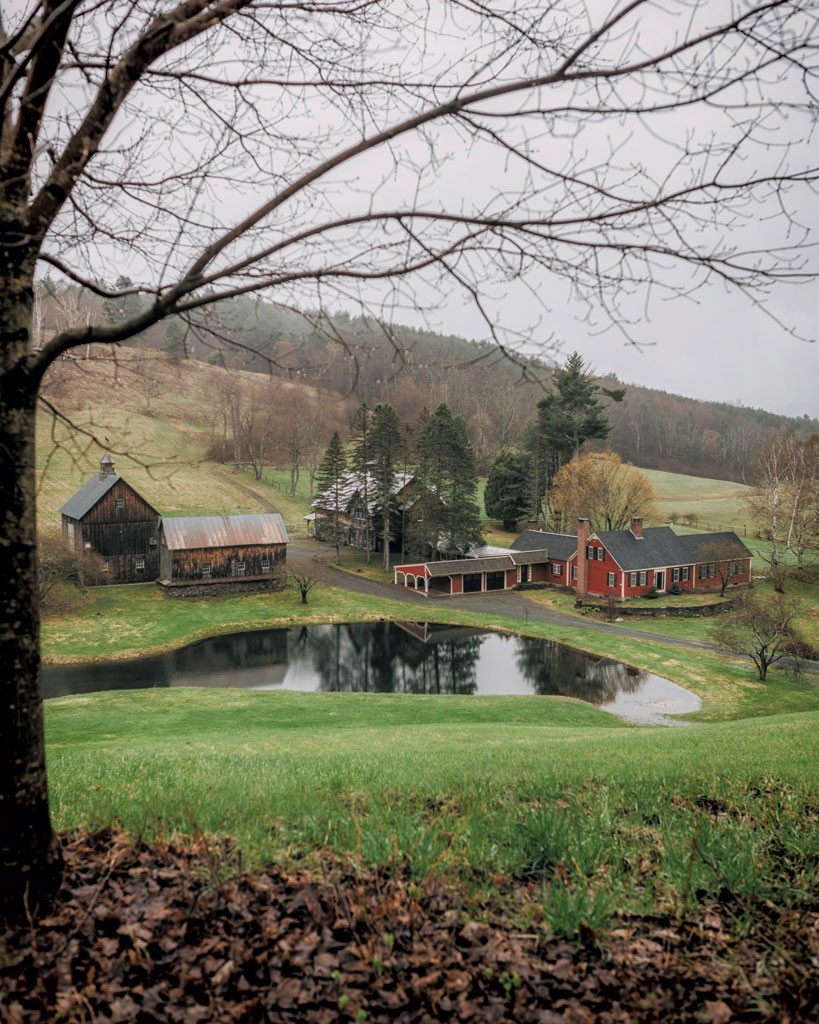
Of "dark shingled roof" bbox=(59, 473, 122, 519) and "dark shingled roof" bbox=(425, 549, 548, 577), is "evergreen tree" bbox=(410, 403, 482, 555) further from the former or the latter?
"dark shingled roof" bbox=(59, 473, 122, 519)

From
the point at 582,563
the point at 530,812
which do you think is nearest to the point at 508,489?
the point at 582,563

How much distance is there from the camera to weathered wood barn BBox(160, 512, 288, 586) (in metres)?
41.6

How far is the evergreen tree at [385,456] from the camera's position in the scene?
161 feet

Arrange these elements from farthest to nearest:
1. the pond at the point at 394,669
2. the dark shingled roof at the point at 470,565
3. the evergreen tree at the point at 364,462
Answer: the evergreen tree at the point at 364,462 < the dark shingled roof at the point at 470,565 < the pond at the point at 394,669

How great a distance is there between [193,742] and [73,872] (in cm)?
1007

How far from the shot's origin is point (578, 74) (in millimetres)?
3627

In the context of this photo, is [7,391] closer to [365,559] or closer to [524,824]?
[524,824]

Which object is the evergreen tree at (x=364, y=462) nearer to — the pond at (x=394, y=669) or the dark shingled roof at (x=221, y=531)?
the dark shingled roof at (x=221, y=531)

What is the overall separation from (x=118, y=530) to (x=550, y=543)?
98.6 feet

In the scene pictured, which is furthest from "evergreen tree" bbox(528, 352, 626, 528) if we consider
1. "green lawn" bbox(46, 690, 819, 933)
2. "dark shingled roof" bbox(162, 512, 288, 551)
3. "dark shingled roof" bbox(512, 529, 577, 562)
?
"green lawn" bbox(46, 690, 819, 933)

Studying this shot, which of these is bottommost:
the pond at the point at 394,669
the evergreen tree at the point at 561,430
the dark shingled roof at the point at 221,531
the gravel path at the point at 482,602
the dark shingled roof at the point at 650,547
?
the pond at the point at 394,669

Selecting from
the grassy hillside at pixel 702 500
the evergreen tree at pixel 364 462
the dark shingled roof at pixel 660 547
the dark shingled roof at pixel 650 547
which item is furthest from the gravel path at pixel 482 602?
the grassy hillside at pixel 702 500

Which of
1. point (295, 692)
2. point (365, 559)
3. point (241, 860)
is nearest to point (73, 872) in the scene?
point (241, 860)

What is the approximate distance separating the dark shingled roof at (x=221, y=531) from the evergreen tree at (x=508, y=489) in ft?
77.2
